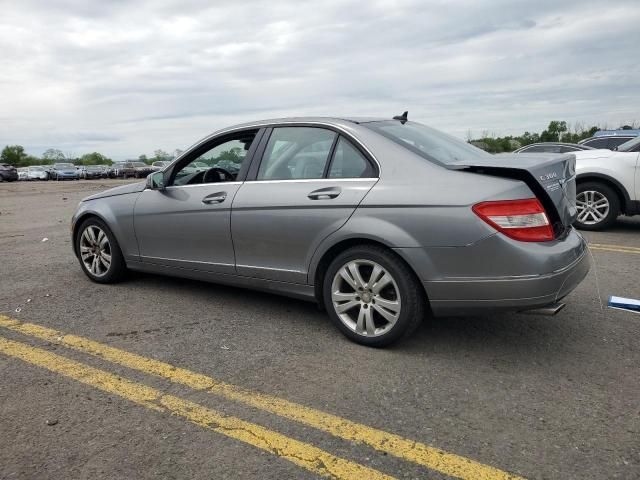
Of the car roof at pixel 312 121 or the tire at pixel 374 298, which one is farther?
the car roof at pixel 312 121

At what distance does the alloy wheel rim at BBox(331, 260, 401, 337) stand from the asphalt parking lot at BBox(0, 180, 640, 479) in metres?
0.17

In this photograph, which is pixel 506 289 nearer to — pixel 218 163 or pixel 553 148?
pixel 218 163

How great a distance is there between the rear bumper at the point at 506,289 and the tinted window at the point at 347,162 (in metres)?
0.88

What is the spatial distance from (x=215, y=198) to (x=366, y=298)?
152cm

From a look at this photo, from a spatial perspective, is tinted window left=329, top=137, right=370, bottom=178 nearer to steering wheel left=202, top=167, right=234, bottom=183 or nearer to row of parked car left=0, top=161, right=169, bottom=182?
steering wheel left=202, top=167, right=234, bottom=183

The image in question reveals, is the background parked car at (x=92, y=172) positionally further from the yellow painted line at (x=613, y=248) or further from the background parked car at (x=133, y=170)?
the yellow painted line at (x=613, y=248)

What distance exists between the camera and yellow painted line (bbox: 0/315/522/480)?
226 centimetres

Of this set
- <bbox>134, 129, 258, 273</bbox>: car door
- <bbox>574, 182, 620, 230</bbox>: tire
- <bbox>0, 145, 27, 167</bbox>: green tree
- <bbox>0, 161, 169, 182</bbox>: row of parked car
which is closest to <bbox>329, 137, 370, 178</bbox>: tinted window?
<bbox>134, 129, 258, 273</bbox>: car door

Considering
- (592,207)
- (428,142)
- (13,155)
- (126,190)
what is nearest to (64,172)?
(126,190)

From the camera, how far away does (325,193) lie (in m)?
3.60

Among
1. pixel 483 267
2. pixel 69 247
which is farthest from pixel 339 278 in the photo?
pixel 69 247

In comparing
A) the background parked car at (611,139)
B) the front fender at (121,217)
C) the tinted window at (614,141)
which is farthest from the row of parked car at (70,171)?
the front fender at (121,217)

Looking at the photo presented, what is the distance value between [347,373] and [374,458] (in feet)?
2.81

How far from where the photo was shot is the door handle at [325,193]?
11.7 feet
